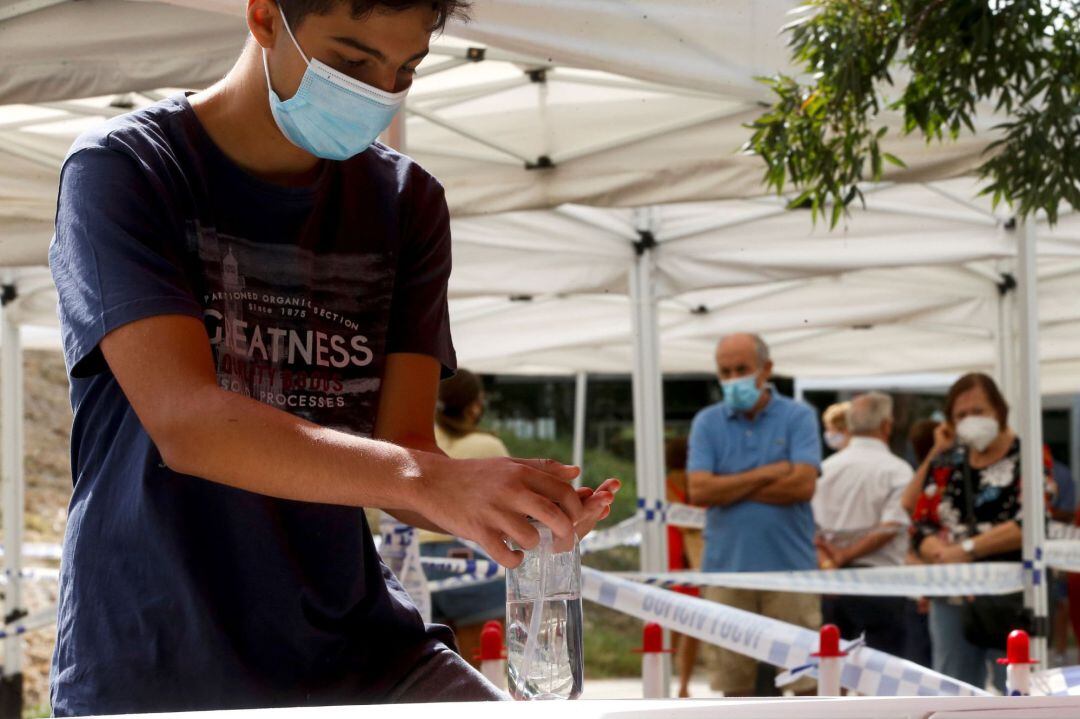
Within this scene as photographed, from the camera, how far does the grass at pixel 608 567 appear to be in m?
14.6

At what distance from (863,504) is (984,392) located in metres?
1.42

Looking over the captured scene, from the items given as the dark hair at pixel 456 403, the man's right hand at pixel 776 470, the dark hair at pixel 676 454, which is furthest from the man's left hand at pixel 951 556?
the dark hair at pixel 676 454

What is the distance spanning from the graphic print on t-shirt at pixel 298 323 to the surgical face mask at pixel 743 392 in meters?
5.55

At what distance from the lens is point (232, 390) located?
1.77m

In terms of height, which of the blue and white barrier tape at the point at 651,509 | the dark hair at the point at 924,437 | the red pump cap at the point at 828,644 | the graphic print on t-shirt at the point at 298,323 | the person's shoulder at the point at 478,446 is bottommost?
the red pump cap at the point at 828,644

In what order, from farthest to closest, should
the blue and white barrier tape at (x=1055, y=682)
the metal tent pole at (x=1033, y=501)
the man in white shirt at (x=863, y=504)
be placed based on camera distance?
the man in white shirt at (x=863, y=504)
the metal tent pole at (x=1033, y=501)
the blue and white barrier tape at (x=1055, y=682)

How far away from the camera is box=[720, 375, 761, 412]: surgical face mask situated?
7391 millimetres

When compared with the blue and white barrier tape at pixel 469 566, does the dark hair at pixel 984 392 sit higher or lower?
higher

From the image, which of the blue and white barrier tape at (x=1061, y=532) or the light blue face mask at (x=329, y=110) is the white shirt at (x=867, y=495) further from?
the light blue face mask at (x=329, y=110)

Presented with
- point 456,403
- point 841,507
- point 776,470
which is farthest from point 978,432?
point 456,403

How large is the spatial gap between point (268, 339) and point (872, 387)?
1559 centimetres

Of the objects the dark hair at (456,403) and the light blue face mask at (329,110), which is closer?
the light blue face mask at (329,110)

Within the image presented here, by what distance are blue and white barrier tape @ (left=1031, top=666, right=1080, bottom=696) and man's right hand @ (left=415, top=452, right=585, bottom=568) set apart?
107 inches

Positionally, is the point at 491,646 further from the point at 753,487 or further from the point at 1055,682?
the point at 753,487
